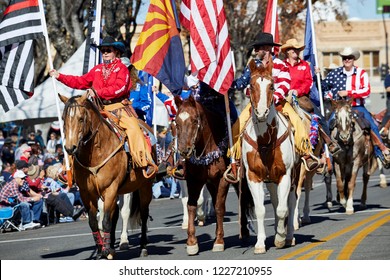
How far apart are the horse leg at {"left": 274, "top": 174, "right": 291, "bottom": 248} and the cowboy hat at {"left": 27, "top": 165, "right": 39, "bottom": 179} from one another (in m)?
9.87

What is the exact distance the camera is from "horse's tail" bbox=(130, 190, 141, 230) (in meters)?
17.2

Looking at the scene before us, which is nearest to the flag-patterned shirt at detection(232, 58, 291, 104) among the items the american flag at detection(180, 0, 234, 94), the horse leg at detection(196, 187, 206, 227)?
the american flag at detection(180, 0, 234, 94)

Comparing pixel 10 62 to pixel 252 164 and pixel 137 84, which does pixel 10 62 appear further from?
pixel 252 164

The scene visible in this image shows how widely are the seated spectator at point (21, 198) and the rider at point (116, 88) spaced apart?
7.27 meters

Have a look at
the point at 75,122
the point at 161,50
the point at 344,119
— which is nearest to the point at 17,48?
the point at 161,50

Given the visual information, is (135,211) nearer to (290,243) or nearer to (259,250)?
(290,243)

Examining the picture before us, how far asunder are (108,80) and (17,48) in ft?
8.74

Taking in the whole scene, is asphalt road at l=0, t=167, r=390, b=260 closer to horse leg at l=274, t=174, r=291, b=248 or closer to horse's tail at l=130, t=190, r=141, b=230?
horse leg at l=274, t=174, r=291, b=248

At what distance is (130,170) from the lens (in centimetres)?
1555

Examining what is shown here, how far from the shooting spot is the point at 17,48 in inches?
702

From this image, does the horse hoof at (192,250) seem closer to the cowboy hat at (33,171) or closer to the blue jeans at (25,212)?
the blue jeans at (25,212)

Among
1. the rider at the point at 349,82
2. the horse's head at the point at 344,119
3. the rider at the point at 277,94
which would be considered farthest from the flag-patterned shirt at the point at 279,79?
the rider at the point at 349,82

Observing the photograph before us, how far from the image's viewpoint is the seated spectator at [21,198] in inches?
895

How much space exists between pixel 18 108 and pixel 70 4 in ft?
29.4
